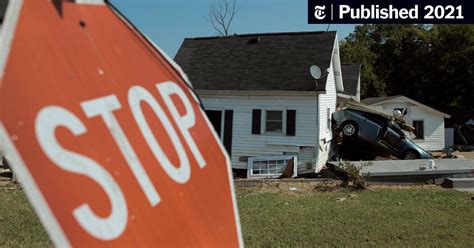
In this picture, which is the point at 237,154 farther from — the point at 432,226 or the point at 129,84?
the point at 129,84

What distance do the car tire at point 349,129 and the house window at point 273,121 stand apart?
152 inches

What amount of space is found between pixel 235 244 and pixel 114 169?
2.25 ft

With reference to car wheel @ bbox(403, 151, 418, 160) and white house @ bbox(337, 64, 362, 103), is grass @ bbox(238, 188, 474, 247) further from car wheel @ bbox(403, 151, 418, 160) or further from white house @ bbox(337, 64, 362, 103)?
white house @ bbox(337, 64, 362, 103)

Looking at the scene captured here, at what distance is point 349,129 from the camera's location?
1970cm

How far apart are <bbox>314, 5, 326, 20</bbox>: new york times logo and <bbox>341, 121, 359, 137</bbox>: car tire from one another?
6.10 meters

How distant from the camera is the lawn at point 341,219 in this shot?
22.2ft

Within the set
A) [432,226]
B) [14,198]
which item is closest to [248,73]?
[14,198]

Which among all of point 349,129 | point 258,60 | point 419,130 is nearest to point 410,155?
point 349,129

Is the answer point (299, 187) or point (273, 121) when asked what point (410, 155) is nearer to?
point (273, 121)

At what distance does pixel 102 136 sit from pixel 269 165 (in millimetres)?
15504

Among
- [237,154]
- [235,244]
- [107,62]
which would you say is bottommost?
[237,154]

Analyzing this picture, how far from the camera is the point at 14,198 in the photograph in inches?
415

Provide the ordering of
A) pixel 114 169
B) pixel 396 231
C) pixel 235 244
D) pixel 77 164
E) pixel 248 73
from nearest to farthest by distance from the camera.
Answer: pixel 77 164 < pixel 114 169 < pixel 235 244 < pixel 396 231 < pixel 248 73

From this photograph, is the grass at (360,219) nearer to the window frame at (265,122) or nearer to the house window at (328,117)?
the window frame at (265,122)
